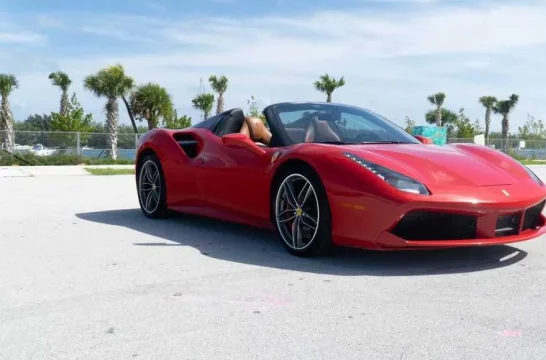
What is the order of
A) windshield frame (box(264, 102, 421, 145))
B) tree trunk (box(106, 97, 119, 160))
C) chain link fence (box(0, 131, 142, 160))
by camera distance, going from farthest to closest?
tree trunk (box(106, 97, 119, 160)), chain link fence (box(0, 131, 142, 160)), windshield frame (box(264, 102, 421, 145))

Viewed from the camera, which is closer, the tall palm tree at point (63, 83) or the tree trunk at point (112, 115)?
the tree trunk at point (112, 115)

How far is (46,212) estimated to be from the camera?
7.49 meters

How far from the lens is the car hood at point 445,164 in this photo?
4.41 metres

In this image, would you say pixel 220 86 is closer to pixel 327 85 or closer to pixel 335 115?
pixel 327 85

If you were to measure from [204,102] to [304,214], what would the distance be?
150 feet

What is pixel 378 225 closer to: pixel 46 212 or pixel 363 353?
pixel 363 353

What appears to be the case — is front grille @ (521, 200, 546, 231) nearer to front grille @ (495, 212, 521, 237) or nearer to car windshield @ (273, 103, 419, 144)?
front grille @ (495, 212, 521, 237)

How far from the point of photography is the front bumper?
13.9 ft

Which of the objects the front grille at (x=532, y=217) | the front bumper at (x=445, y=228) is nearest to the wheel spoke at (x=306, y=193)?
the front bumper at (x=445, y=228)

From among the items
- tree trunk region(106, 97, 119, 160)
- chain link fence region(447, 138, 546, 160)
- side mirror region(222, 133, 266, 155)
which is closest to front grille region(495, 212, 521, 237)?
side mirror region(222, 133, 266, 155)

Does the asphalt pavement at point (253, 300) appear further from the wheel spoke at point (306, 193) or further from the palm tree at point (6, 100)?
the palm tree at point (6, 100)

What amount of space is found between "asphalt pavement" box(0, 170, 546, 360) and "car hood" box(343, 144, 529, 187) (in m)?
0.58

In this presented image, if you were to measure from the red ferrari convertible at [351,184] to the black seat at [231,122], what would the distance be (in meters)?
0.01

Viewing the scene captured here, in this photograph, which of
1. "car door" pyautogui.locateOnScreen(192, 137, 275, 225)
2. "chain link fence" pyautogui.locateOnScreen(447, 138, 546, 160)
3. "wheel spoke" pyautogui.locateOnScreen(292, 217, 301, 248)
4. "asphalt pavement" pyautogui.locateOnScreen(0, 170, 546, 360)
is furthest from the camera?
"chain link fence" pyautogui.locateOnScreen(447, 138, 546, 160)
